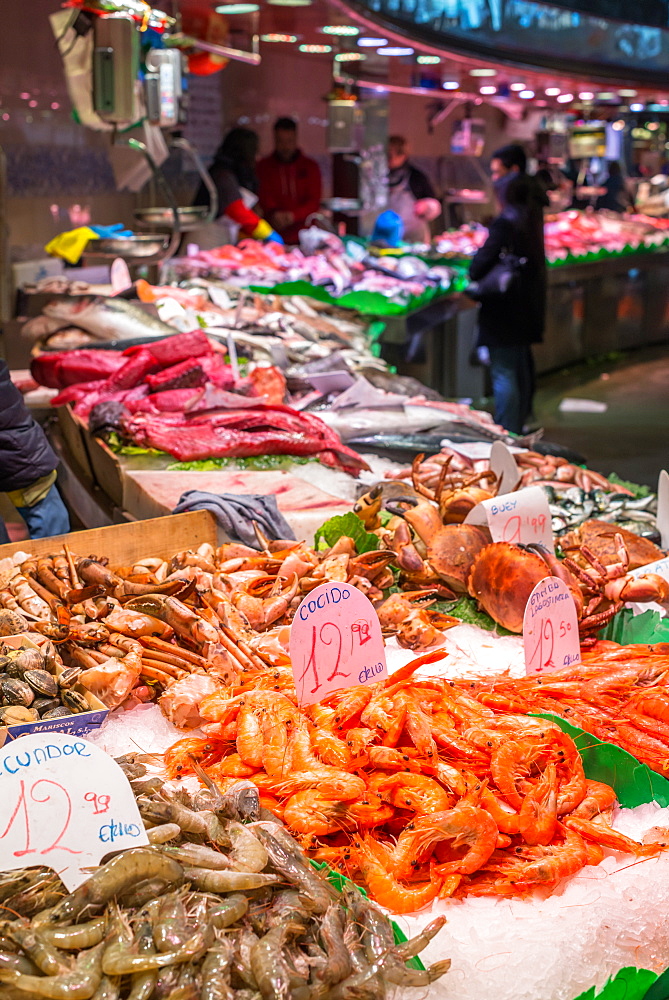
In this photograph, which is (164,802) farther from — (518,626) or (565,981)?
(518,626)

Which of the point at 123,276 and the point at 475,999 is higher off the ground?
the point at 123,276

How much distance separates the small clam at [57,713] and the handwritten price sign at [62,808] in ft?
1.68

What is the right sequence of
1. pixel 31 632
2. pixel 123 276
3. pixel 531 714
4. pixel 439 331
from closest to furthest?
pixel 531 714, pixel 31 632, pixel 123 276, pixel 439 331

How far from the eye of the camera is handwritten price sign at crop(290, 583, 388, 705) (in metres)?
1.95

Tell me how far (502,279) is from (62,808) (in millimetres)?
6309

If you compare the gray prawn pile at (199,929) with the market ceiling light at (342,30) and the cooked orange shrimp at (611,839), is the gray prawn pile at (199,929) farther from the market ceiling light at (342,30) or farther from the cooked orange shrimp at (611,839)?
the market ceiling light at (342,30)

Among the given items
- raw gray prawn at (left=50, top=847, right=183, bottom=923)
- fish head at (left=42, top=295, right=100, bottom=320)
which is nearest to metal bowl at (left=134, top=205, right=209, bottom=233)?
fish head at (left=42, top=295, right=100, bottom=320)

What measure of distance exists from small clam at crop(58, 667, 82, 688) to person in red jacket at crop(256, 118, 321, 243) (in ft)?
29.7

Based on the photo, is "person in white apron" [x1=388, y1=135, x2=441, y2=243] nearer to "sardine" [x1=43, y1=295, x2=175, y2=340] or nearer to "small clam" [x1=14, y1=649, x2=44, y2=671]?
"sardine" [x1=43, y1=295, x2=175, y2=340]

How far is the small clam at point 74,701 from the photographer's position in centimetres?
196

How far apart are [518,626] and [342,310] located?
467 centimetres

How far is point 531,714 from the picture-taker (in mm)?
1960

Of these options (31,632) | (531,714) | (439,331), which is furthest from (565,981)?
(439,331)

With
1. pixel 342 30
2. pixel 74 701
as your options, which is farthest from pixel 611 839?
pixel 342 30
